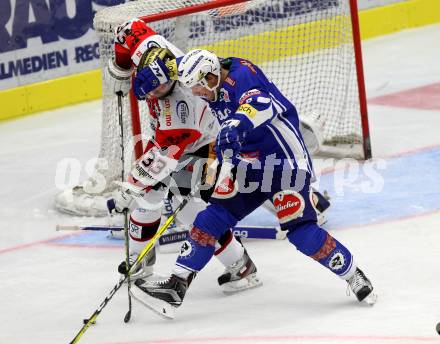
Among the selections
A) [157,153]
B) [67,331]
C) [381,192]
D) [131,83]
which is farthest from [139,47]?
[381,192]

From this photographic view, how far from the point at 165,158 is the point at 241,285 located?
728 mm

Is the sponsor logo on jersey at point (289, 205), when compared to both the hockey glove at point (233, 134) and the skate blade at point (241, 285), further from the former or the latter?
the skate blade at point (241, 285)

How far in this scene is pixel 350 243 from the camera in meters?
6.40

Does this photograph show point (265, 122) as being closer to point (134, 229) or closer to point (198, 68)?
point (198, 68)

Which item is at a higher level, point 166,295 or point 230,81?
point 230,81

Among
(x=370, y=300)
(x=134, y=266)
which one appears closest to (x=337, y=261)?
(x=370, y=300)

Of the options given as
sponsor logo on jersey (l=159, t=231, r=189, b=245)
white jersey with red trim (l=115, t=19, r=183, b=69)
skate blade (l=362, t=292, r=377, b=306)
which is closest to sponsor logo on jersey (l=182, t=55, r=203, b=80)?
white jersey with red trim (l=115, t=19, r=183, b=69)

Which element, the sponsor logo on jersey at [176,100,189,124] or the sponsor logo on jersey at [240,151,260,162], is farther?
the sponsor logo on jersey at [176,100,189,124]

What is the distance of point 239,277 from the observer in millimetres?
5820

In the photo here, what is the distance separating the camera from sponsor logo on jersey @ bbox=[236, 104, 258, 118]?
5.13m

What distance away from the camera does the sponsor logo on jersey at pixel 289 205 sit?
5289 millimetres

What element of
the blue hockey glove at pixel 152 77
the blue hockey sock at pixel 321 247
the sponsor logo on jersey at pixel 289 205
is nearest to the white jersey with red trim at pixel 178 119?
the blue hockey glove at pixel 152 77

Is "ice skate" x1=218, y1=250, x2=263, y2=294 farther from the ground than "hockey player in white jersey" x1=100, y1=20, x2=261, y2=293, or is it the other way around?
"hockey player in white jersey" x1=100, y1=20, x2=261, y2=293

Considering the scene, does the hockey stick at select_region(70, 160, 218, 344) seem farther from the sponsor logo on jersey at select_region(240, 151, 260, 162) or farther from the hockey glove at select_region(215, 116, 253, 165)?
the hockey glove at select_region(215, 116, 253, 165)
